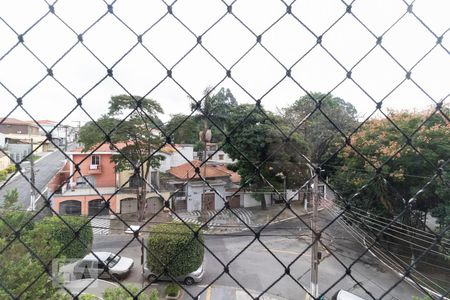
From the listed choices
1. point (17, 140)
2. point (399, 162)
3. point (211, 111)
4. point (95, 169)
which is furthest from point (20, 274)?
point (95, 169)

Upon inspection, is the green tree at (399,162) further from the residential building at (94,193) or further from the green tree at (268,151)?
the residential building at (94,193)

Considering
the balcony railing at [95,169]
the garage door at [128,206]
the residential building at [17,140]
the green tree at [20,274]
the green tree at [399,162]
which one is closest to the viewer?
the green tree at [20,274]

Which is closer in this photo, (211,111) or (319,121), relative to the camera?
(211,111)

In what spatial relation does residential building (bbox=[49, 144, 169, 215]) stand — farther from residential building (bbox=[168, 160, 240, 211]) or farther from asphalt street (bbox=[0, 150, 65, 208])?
residential building (bbox=[168, 160, 240, 211])

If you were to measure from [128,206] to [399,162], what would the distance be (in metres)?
6.54

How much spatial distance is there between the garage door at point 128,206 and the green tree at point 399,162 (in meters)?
5.34

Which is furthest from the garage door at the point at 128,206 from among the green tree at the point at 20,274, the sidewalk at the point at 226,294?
the green tree at the point at 20,274

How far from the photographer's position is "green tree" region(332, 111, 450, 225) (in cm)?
502

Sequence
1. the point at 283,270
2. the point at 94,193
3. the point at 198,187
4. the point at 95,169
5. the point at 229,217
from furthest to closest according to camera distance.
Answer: the point at 198,187 → the point at 229,217 → the point at 95,169 → the point at 94,193 → the point at 283,270

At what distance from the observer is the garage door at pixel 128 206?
28.9 feet

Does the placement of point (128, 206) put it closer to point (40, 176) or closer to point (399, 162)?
point (40, 176)

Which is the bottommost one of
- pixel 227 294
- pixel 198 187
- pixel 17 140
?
pixel 227 294

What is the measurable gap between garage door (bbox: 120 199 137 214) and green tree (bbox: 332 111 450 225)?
17.5 ft

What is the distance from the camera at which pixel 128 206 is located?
29.1 ft
